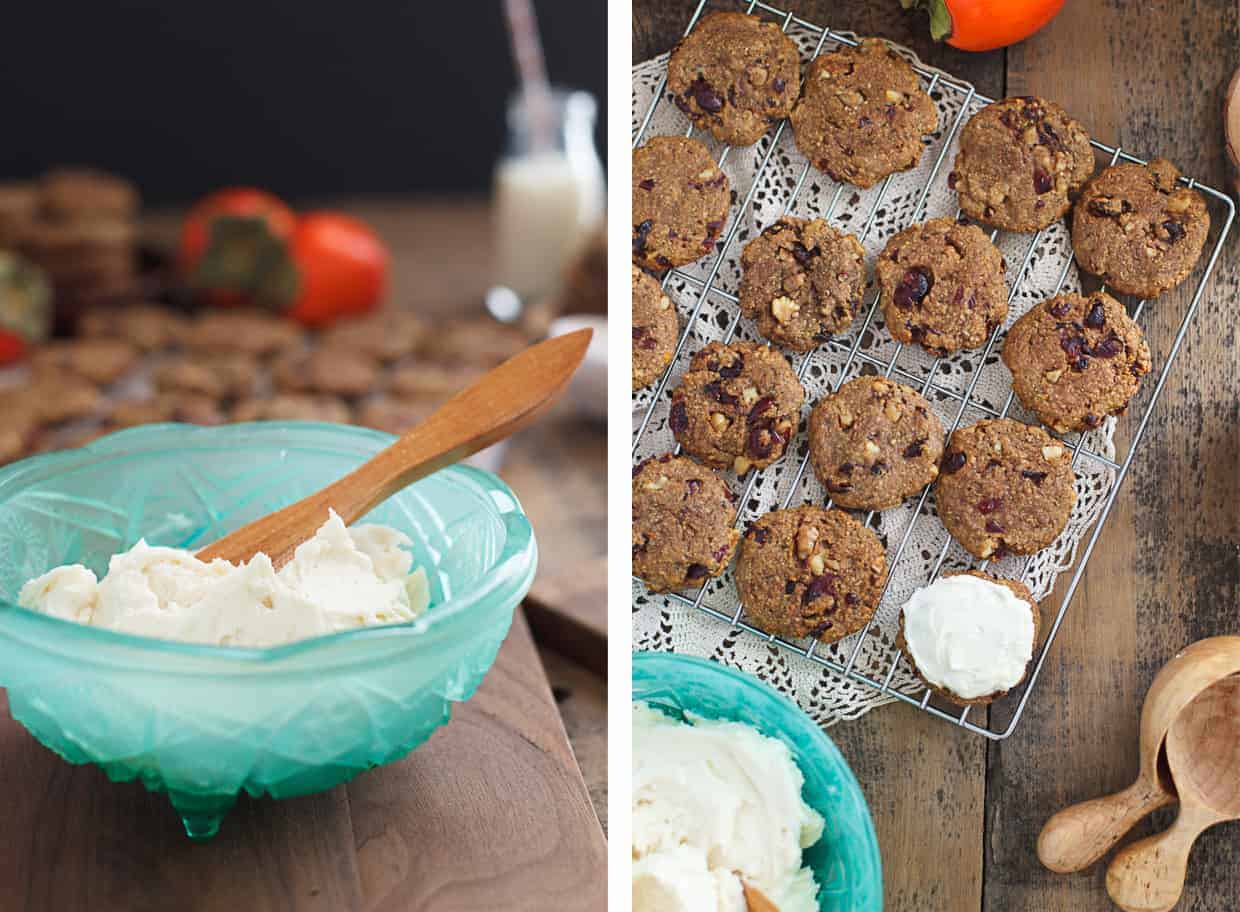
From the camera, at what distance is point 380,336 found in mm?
1683

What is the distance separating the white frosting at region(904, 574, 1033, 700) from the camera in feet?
2.64

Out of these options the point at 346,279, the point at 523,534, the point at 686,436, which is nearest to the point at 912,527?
the point at 686,436

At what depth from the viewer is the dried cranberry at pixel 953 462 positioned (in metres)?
0.84

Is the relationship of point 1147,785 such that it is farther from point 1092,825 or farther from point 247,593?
point 247,593

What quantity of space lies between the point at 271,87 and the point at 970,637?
1.99 metres

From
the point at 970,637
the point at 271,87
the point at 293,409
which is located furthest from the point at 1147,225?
the point at 271,87

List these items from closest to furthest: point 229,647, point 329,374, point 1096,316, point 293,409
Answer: point 229,647
point 1096,316
point 293,409
point 329,374

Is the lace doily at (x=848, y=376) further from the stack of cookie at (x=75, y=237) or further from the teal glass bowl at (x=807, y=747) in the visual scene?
the stack of cookie at (x=75, y=237)

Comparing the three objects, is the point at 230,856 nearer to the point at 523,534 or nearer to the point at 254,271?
the point at 523,534

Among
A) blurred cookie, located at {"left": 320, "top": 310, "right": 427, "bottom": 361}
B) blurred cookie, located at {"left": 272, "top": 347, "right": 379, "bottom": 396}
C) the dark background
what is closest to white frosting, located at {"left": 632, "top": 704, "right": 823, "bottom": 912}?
blurred cookie, located at {"left": 272, "top": 347, "right": 379, "bottom": 396}

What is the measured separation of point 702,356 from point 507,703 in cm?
25

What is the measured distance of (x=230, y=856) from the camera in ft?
2.22

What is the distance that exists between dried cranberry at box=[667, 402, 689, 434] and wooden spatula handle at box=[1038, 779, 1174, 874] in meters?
0.33

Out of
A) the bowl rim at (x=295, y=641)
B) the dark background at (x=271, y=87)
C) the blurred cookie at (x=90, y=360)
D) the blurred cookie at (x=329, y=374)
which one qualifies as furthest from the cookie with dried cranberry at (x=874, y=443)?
the dark background at (x=271, y=87)
